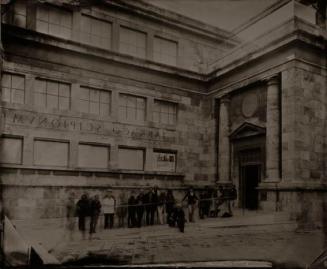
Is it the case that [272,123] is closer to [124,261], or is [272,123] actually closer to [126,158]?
[126,158]

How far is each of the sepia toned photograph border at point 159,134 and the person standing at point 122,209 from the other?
2cm

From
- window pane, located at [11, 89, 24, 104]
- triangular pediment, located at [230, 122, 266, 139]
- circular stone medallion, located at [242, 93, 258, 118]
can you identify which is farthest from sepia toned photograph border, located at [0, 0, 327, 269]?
triangular pediment, located at [230, 122, 266, 139]

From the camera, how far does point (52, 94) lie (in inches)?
190

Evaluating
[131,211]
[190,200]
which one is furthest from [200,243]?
[131,211]

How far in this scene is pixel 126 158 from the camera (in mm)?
5074

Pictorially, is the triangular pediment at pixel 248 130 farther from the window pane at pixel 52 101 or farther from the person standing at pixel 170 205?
the window pane at pixel 52 101

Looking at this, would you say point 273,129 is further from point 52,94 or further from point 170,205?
point 52,94

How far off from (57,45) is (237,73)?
3.22 metres

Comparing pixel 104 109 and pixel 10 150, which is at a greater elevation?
pixel 104 109

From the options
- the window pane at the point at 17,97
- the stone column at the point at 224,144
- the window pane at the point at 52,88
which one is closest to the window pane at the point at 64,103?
the window pane at the point at 52,88

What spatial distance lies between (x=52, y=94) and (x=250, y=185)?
3.56 meters

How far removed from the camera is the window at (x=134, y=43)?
5527 mm

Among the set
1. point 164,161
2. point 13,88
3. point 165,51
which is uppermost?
point 165,51

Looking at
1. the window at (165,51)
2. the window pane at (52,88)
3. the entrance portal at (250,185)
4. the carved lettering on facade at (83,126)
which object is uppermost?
the window at (165,51)
